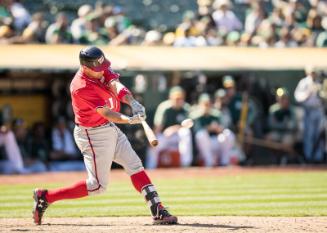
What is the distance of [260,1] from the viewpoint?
60.3 ft

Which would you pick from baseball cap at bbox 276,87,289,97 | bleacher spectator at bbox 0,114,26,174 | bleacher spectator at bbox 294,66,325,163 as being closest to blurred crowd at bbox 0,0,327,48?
baseball cap at bbox 276,87,289,97

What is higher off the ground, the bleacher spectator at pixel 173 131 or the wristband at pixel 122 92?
the wristband at pixel 122 92

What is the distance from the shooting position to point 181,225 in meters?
7.53

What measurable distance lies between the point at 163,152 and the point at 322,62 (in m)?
3.74

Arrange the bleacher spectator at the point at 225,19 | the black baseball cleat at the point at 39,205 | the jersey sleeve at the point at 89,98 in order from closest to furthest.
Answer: the jersey sleeve at the point at 89,98, the black baseball cleat at the point at 39,205, the bleacher spectator at the point at 225,19

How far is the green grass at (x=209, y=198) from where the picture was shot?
8.73 m

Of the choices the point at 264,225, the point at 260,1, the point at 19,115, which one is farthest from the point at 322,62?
the point at 264,225

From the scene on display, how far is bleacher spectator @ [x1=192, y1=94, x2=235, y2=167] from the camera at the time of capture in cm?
1517

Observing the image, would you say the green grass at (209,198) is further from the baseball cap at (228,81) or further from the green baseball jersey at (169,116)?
the baseball cap at (228,81)

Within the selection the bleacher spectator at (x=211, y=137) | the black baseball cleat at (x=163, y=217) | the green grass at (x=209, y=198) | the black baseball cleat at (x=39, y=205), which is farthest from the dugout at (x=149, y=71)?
the black baseball cleat at (x=163, y=217)

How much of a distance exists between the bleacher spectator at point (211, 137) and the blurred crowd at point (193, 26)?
1.81m

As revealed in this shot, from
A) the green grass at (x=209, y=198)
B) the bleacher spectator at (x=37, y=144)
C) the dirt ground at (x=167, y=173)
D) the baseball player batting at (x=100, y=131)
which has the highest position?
the baseball player batting at (x=100, y=131)

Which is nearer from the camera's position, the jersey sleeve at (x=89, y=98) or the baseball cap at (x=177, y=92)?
the jersey sleeve at (x=89, y=98)

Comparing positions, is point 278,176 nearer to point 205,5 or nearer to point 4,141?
point 4,141
